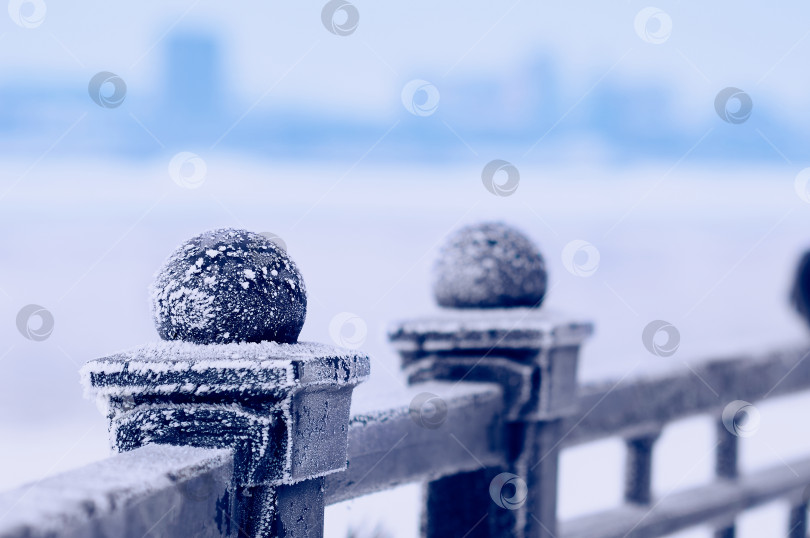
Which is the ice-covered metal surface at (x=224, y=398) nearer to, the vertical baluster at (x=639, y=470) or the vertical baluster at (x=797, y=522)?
the vertical baluster at (x=639, y=470)

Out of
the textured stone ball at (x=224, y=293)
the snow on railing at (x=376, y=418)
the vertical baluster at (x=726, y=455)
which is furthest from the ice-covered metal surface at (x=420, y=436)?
the vertical baluster at (x=726, y=455)

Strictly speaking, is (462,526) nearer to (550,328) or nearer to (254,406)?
(550,328)

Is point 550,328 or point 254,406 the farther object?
point 550,328

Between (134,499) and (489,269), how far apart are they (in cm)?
169

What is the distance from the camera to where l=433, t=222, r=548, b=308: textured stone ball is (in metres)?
2.79

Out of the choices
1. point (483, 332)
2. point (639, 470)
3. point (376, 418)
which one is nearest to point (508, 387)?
point (483, 332)

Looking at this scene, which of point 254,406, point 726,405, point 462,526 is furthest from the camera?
point 726,405

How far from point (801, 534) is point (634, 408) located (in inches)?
60.8

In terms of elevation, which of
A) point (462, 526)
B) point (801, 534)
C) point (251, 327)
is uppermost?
point (251, 327)

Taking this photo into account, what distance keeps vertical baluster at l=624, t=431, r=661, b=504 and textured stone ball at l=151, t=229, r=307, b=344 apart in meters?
1.96

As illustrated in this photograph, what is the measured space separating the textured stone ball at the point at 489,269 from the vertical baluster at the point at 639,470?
2.65 feet

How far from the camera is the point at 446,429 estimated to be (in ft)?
8.15

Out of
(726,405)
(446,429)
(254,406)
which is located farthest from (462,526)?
(726,405)

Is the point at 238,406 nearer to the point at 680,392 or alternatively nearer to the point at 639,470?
the point at 639,470
